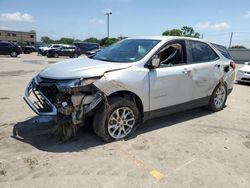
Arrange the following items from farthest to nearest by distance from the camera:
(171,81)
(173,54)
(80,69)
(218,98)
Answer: (218,98)
(173,54)
(171,81)
(80,69)

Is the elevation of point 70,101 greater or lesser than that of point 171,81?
lesser

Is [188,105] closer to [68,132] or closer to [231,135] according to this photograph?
[231,135]

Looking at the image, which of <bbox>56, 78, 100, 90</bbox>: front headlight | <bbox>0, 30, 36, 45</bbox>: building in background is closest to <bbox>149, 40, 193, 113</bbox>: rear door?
<bbox>56, 78, 100, 90</bbox>: front headlight

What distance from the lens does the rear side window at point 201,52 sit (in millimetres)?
5398

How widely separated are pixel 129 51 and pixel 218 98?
279cm

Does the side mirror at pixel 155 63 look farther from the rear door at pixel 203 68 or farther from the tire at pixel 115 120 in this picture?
the rear door at pixel 203 68

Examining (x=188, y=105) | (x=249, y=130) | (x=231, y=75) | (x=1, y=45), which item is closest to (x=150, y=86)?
(x=188, y=105)

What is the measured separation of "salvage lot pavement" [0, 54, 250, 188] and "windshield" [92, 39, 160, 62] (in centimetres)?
140

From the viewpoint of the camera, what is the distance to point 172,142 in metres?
4.36

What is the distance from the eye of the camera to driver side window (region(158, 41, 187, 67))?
484cm

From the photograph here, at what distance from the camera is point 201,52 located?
5648mm

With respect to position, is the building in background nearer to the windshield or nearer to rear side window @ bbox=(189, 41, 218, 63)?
the windshield

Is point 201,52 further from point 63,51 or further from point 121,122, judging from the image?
point 63,51

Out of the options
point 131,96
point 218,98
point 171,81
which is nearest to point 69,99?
point 131,96
